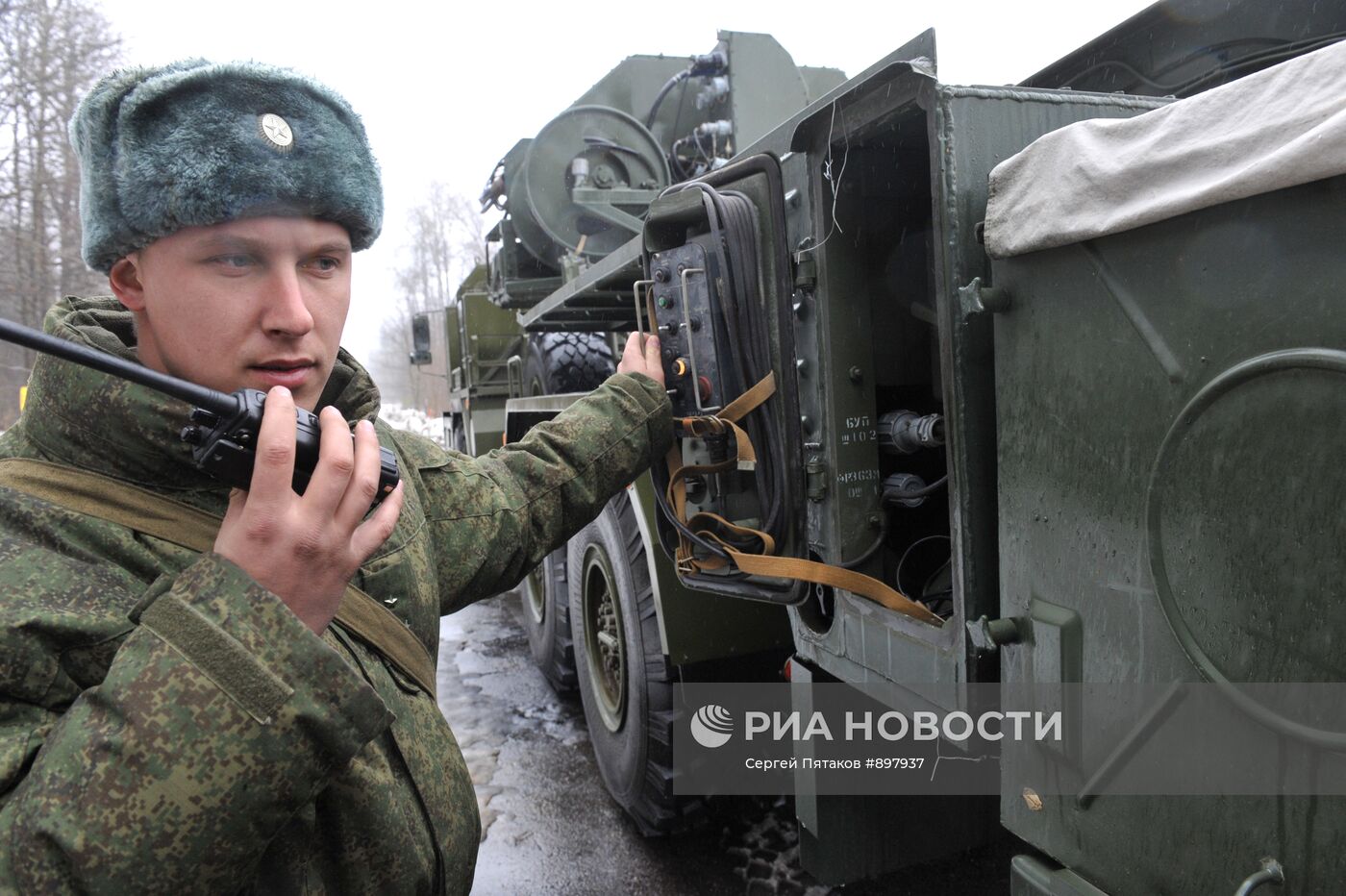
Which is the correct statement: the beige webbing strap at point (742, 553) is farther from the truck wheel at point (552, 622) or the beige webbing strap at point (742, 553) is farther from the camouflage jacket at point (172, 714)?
the truck wheel at point (552, 622)

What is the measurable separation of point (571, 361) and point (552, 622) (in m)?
1.89

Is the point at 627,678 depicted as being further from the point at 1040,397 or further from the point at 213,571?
the point at 213,571

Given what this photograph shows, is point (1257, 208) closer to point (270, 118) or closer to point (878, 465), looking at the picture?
point (878, 465)

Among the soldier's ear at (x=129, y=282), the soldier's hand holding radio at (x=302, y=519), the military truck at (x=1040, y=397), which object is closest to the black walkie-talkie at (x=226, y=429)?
the soldier's hand holding radio at (x=302, y=519)

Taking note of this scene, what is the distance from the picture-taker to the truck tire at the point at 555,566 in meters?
4.39

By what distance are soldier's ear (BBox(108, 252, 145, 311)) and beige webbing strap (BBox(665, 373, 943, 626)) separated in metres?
1.13

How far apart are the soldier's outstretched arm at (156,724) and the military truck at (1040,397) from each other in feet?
3.39

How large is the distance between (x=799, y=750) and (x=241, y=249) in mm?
1869

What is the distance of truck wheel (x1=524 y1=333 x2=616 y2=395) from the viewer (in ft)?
18.9

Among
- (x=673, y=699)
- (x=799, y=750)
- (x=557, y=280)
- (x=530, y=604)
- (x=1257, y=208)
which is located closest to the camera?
(x=1257, y=208)

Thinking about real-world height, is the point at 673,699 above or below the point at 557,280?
below

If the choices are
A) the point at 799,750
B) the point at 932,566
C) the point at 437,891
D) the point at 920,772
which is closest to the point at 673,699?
the point at 799,750

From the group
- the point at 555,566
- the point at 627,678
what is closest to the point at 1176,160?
the point at 627,678

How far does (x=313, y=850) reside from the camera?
3.57 feet
